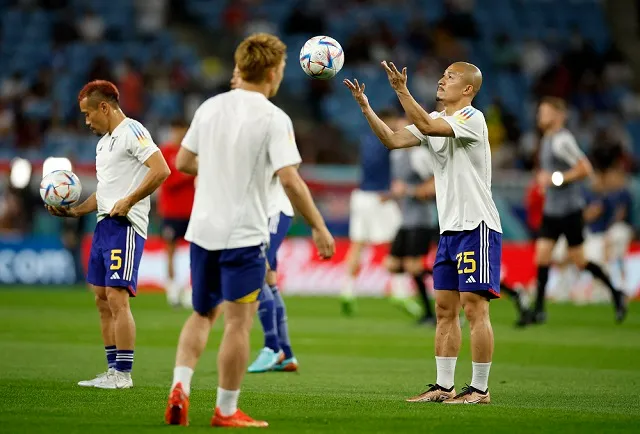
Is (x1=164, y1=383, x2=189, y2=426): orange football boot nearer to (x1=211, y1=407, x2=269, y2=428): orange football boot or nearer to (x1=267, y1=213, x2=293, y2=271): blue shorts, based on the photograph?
(x1=211, y1=407, x2=269, y2=428): orange football boot

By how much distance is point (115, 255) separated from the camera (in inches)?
355

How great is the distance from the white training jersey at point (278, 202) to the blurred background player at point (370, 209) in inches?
258

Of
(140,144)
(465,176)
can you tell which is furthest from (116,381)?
(465,176)

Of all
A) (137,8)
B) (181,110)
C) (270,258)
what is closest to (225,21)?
(137,8)

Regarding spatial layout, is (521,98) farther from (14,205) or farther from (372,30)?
(14,205)

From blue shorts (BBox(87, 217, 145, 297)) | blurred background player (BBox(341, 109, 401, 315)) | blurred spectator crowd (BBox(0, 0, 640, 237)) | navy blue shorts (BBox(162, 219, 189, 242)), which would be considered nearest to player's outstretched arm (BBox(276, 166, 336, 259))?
blue shorts (BBox(87, 217, 145, 297))

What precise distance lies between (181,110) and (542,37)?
33.8 feet

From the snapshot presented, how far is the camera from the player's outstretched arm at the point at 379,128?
830 centimetres

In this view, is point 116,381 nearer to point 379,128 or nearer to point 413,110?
point 379,128

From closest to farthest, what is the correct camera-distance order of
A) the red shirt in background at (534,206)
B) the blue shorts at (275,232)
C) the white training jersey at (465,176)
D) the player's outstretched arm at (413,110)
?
1. the player's outstretched arm at (413,110)
2. the white training jersey at (465,176)
3. the blue shorts at (275,232)
4. the red shirt in background at (534,206)

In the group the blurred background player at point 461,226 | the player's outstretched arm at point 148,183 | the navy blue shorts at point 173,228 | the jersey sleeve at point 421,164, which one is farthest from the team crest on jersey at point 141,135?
the navy blue shorts at point 173,228

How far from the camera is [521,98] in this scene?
94.8 feet

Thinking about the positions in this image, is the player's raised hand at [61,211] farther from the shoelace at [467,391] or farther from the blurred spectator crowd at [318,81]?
the blurred spectator crowd at [318,81]

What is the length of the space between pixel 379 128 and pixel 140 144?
1950 millimetres
